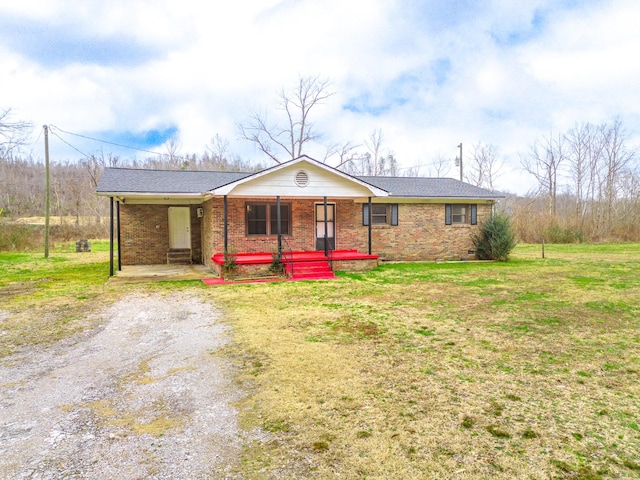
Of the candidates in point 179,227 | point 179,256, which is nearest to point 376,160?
point 179,227

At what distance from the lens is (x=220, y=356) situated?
16.9 feet

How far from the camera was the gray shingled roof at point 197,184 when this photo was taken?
1317 centimetres

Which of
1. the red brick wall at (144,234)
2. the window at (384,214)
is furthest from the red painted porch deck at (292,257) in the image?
the red brick wall at (144,234)

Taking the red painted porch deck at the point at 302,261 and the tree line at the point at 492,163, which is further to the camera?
the tree line at the point at 492,163

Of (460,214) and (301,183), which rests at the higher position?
(301,183)

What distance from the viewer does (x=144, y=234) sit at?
15469 mm

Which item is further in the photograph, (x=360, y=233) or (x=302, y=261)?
(x=360, y=233)

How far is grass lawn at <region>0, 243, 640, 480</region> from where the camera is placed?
9.34 ft

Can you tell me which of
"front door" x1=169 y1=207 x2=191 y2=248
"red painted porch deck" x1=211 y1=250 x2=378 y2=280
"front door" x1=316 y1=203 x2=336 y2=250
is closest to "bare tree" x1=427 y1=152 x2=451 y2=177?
"front door" x1=316 y1=203 x2=336 y2=250

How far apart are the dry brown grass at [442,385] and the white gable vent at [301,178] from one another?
5.56 meters

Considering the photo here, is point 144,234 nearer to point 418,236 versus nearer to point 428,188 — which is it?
point 418,236

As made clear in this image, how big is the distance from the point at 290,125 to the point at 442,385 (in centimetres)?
3179

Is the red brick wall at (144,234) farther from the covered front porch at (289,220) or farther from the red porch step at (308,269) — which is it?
the red porch step at (308,269)

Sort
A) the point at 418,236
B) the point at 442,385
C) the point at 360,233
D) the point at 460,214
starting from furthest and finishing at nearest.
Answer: the point at 460,214
the point at 418,236
the point at 360,233
the point at 442,385
